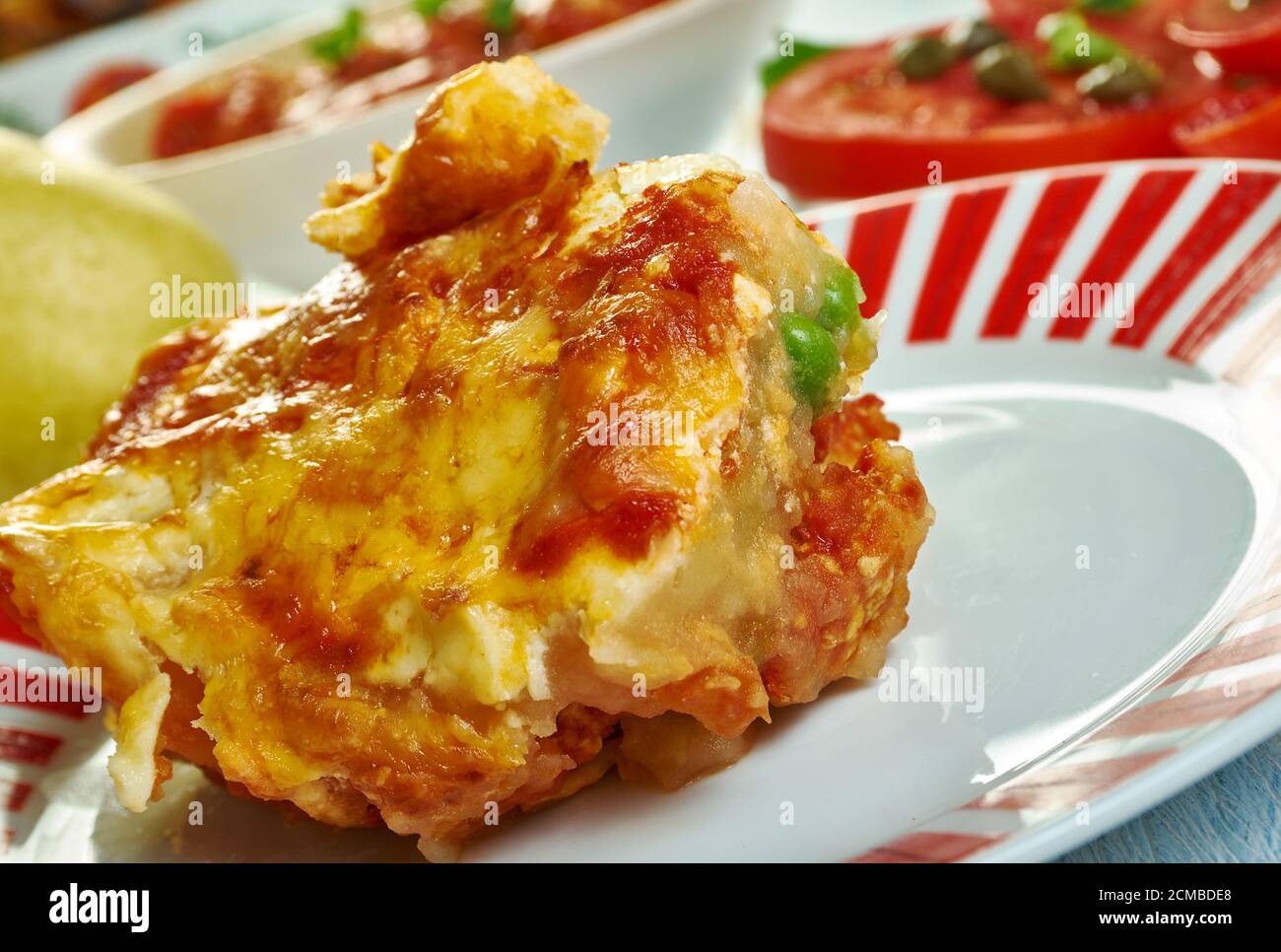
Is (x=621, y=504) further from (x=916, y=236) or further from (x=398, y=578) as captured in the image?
(x=916, y=236)

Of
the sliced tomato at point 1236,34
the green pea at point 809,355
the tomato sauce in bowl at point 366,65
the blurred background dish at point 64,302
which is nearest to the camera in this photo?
the green pea at point 809,355

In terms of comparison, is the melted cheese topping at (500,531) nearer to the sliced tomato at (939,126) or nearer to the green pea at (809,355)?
the green pea at (809,355)

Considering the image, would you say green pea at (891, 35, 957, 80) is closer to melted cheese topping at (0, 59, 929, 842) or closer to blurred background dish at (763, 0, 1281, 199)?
blurred background dish at (763, 0, 1281, 199)

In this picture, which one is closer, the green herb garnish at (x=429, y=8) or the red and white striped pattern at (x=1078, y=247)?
the red and white striped pattern at (x=1078, y=247)

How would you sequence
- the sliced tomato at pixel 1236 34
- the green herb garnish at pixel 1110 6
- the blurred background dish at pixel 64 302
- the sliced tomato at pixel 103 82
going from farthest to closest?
1. the sliced tomato at pixel 103 82
2. the green herb garnish at pixel 1110 6
3. the sliced tomato at pixel 1236 34
4. the blurred background dish at pixel 64 302

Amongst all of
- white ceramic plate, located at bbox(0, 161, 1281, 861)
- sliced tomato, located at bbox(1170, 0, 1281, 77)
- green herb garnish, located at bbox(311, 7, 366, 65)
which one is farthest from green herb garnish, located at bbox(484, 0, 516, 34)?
white ceramic plate, located at bbox(0, 161, 1281, 861)

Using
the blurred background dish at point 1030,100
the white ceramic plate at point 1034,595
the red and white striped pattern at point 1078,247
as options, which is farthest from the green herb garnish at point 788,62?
the white ceramic plate at point 1034,595
